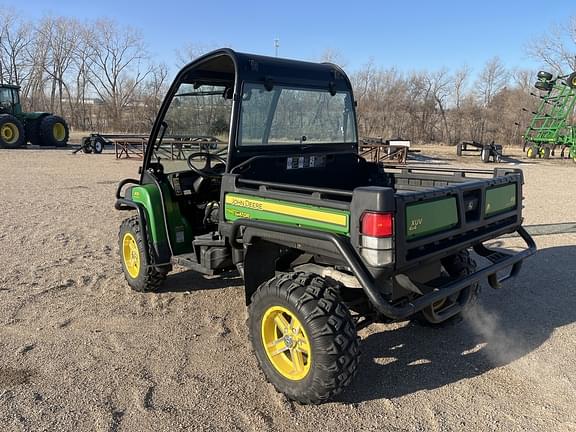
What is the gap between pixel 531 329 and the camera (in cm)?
406

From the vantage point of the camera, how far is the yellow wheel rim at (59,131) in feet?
80.3

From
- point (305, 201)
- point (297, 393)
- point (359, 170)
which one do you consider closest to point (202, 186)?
point (359, 170)

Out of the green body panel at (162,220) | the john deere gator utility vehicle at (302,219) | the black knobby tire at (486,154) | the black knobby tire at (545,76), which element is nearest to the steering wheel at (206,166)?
the john deere gator utility vehicle at (302,219)

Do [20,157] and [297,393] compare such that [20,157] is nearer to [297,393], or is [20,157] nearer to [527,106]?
[297,393]

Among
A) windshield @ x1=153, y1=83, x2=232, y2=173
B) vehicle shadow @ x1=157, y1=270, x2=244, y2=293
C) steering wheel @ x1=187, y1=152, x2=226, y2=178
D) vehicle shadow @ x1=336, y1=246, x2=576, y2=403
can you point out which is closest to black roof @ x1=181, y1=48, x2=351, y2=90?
windshield @ x1=153, y1=83, x2=232, y2=173

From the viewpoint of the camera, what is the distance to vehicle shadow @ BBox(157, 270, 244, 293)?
495cm

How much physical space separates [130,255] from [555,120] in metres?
23.1

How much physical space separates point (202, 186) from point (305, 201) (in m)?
1.83

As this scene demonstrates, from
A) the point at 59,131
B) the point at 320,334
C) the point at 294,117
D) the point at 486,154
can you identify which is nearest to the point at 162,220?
the point at 294,117

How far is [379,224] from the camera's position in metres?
2.61

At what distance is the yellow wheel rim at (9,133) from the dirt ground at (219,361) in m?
19.3

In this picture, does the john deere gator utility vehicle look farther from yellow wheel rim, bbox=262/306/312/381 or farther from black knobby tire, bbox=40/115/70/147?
black knobby tire, bbox=40/115/70/147

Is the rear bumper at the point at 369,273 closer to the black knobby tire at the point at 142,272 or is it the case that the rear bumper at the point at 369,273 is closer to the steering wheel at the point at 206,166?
the steering wheel at the point at 206,166

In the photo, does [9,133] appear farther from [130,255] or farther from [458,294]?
[458,294]
